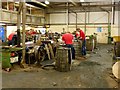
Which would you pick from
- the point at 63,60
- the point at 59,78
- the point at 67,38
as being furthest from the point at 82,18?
the point at 59,78

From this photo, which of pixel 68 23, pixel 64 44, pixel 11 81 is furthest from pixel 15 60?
pixel 68 23

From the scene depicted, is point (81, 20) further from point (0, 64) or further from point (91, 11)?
point (0, 64)

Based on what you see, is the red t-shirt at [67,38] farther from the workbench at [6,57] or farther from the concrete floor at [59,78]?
the workbench at [6,57]

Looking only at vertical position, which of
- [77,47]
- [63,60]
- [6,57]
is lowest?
[63,60]

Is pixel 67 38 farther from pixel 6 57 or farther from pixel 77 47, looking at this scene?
pixel 6 57

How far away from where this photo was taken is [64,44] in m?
9.22

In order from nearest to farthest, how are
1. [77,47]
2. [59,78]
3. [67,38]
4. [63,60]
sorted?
[59,78] < [63,60] < [67,38] < [77,47]

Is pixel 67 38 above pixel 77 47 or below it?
above

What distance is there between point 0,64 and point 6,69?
45 cm

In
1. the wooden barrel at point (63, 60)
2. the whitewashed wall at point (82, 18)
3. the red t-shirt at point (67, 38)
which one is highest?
the whitewashed wall at point (82, 18)

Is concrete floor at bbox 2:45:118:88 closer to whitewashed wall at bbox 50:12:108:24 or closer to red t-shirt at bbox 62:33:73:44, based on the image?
red t-shirt at bbox 62:33:73:44

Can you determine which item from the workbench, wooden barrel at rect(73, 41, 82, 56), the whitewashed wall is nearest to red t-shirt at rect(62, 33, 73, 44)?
wooden barrel at rect(73, 41, 82, 56)

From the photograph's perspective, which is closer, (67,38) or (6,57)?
(6,57)

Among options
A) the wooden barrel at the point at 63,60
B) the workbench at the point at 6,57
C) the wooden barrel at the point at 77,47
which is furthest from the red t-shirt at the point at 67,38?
the workbench at the point at 6,57
